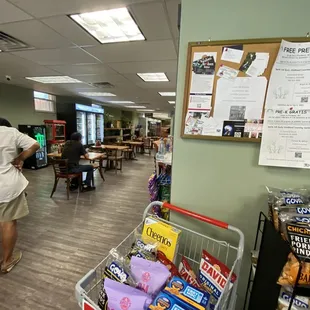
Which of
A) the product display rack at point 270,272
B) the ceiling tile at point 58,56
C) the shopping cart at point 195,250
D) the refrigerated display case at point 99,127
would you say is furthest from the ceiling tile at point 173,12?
the refrigerated display case at point 99,127

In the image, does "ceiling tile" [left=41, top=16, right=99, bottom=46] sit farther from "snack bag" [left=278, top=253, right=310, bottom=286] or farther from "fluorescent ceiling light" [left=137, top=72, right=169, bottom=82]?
"snack bag" [left=278, top=253, right=310, bottom=286]

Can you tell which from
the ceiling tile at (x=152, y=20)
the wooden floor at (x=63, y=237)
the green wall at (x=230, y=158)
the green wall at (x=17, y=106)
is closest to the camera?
the green wall at (x=230, y=158)

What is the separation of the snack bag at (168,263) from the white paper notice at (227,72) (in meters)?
0.96

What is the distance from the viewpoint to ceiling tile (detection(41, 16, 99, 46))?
6.83 ft

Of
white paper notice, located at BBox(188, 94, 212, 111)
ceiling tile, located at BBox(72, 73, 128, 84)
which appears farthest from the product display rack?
ceiling tile, located at BBox(72, 73, 128, 84)

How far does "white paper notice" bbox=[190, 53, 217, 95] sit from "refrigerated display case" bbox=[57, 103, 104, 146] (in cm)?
761

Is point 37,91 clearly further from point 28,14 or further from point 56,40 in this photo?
point 28,14

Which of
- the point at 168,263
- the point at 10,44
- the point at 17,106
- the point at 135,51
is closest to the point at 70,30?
the point at 135,51

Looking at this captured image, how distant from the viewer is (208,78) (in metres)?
1.04

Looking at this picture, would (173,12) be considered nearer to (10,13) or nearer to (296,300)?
(10,13)

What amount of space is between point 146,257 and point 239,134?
78 cm

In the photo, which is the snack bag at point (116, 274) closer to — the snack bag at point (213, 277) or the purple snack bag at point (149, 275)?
the purple snack bag at point (149, 275)

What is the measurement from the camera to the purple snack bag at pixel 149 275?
749mm

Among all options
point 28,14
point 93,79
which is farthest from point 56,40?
point 93,79
